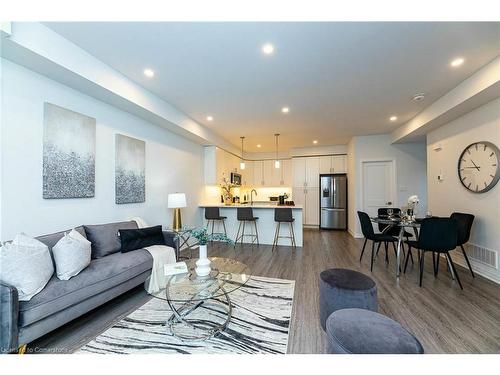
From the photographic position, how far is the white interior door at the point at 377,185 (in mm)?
5734

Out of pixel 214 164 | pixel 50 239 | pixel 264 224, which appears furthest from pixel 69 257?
pixel 214 164

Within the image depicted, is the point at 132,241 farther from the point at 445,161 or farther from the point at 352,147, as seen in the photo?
the point at 352,147


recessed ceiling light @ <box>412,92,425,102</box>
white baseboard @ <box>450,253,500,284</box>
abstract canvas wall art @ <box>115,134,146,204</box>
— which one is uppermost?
recessed ceiling light @ <box>412,92,425,102</box>

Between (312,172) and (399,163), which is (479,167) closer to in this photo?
(399,163)

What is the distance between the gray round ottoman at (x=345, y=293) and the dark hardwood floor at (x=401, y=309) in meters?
0.26

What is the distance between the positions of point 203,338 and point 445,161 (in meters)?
4.94

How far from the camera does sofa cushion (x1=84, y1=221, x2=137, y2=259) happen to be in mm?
2539

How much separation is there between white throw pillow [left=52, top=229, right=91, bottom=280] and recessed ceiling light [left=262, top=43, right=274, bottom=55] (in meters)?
2.72

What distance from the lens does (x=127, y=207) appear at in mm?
3361

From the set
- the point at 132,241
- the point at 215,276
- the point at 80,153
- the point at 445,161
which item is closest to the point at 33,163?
the point at 80,153

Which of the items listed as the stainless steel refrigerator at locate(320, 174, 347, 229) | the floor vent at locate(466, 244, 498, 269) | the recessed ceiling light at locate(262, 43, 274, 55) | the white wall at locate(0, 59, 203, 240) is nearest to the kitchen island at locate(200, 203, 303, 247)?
the white wall at locate(0, 59, 203, 240)

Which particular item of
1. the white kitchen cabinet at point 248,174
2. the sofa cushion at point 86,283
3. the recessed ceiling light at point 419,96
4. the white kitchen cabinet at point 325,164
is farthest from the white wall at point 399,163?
the sofa cushion at point 86,283

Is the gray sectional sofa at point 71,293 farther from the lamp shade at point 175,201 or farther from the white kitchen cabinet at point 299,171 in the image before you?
the white kitchen cabinet at point 299,171

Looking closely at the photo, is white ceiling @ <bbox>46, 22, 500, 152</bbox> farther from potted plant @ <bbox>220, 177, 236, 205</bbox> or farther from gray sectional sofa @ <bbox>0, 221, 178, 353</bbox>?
potted plant @ <bbox>220, 177, 236, 205</bbox>
